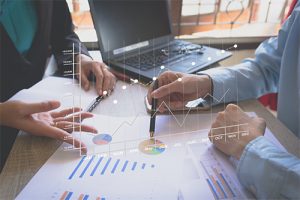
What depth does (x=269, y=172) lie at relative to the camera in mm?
380

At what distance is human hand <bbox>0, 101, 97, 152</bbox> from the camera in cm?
45

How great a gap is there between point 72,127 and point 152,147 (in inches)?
5.4

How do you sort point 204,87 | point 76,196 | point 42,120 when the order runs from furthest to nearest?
point 204,87 < point 42,120 < point 76,196

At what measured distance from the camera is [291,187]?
14.2 inches


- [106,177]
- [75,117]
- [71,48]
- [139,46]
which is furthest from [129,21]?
[106,177]

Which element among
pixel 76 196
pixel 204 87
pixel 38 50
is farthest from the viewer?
pixel 38 50

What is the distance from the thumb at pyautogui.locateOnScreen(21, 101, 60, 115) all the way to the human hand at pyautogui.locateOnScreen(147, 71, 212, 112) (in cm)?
18

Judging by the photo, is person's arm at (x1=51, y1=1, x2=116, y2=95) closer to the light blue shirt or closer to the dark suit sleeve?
the dark suit sleeve

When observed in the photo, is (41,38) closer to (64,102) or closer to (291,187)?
(64,102)

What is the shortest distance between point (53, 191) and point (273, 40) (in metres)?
0.53

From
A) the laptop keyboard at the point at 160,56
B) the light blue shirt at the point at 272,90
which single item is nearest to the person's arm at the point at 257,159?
the light blue shirt at the point at 272,90

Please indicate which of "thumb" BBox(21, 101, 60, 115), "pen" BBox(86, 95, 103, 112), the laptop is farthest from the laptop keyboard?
"thumb" BBox(21, 101, 60, 115)

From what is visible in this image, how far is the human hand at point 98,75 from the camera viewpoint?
0.55 meters

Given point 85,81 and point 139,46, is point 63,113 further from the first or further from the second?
point 139,46
